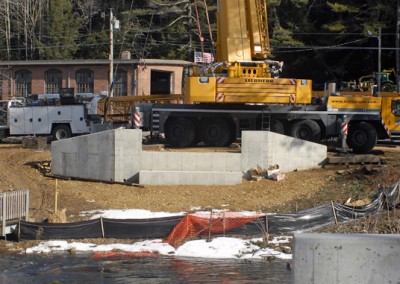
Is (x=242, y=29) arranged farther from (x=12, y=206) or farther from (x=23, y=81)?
(x=23, y=81)

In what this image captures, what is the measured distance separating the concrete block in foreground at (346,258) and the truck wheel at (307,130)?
19.7 meters

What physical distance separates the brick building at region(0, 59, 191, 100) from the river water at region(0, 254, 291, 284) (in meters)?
34.2

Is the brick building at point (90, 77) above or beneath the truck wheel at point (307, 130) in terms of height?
above

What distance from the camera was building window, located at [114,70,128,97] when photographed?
49.6m

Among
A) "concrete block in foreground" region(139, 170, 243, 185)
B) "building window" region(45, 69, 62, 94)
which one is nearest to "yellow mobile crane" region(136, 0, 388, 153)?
"concrete block in foreground" region(139, 170, 243, 185)

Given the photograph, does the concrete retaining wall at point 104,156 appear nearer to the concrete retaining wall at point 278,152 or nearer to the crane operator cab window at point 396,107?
the concrete retaining wall at point 278,152

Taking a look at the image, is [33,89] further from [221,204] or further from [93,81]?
[221,204]

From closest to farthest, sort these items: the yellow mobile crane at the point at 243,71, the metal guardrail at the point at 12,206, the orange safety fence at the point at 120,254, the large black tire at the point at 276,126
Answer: the orange safety fence at the point at 120,254
the metal guardrail at the point at 12,206
the yellow mobile crane at the point at 243,71
the large black tire at the point at 276,126

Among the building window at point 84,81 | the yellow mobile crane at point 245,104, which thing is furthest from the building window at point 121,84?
the yellow mobile crane at point 245,104

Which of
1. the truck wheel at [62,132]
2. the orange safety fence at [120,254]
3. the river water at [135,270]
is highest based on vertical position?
the truck wheel at [62,132]

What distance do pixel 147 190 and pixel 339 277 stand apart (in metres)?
15.0

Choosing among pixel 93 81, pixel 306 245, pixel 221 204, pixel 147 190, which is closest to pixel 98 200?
pixel 147 190

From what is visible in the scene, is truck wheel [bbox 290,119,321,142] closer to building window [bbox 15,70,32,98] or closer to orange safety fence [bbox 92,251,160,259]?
orange safety fence [bbox 92,251,160,259]

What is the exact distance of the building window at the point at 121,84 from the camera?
163ft
